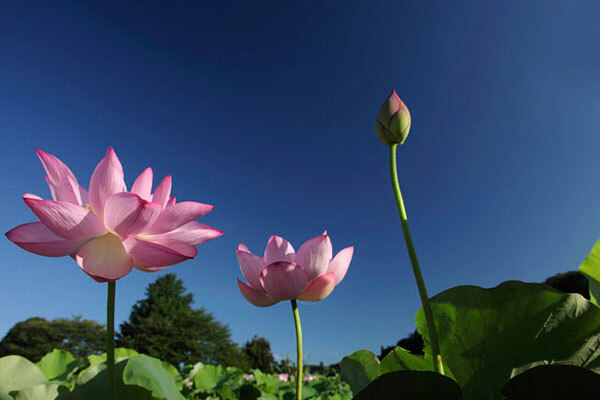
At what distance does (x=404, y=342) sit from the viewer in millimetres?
9891

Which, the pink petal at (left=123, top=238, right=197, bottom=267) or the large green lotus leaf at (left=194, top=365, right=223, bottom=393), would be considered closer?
the pink petal at (left=123, top=238, right=197, bottom=267)

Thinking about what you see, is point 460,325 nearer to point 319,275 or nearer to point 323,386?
point 319,275

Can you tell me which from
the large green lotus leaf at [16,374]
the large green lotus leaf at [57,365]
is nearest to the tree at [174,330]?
the large green lotus leaf at [57,365]

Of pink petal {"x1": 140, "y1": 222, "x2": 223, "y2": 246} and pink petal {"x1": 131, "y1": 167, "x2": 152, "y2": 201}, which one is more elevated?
pink petal {"x1": 131, "y1": 167, "x2": 152, "y2": 201}

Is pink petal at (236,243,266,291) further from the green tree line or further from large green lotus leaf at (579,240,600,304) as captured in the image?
the green tree line

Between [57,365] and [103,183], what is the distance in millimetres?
1527

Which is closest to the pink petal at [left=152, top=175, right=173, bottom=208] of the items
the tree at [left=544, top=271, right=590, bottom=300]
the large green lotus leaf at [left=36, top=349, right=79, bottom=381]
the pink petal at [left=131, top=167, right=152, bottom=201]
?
the pink petal at [left=131, top=167, right=152, bottom=201]

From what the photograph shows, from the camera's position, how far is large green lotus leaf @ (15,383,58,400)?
0.53m

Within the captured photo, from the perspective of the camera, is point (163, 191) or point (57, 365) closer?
point (163, 191)

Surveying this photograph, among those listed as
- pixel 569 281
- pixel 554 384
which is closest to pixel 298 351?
pixel 554 384

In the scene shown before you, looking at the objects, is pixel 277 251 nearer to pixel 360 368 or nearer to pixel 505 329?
pixel 360 368

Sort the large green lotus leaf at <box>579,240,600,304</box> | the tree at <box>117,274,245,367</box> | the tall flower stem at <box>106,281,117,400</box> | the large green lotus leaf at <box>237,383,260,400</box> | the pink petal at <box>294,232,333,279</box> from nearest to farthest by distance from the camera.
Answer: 1. the tall flower stem at <box>106,281,117,400</box>
2. the large green lotus leaf at <box>579,240,600,304</box>
3. the pink petal at <box>294,232,333,279</box>
4. the large green lotus leaf at <box>237,383,260,400</box>
5. the tree at <box>117,274,245,367</box>

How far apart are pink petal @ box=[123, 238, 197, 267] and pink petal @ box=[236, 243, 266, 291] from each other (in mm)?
150

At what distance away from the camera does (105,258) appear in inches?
19.0
